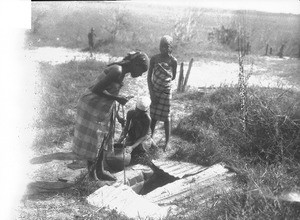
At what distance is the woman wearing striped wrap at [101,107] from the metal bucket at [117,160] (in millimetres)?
470

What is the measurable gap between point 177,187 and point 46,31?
1532cm

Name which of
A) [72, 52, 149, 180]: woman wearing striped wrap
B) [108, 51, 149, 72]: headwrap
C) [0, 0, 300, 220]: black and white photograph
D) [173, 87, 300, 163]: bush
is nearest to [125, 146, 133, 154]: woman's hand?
[0, 0, 300, 220]: black and white photograph

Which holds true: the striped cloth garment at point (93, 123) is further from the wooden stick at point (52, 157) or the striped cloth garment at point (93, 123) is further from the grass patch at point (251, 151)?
the grass patch at point (251, 151)

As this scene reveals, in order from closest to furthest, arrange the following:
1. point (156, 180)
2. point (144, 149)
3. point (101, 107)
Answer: point (101, 107) < point (156, 180) < point (144, 149)

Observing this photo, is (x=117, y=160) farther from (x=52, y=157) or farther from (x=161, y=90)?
(x=161, y=90)

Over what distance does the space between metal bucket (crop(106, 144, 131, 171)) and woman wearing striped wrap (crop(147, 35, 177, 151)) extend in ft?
3.16

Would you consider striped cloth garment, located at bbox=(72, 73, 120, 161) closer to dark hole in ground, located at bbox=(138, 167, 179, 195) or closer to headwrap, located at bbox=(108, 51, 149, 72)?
headwrap, located at bbox=(108, 51, 149, 72)

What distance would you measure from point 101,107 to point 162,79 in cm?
153

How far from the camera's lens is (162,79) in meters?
5.30

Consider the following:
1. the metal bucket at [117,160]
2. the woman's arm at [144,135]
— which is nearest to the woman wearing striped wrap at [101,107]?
the metal bucket at [117,160]

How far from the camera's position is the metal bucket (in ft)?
15.4

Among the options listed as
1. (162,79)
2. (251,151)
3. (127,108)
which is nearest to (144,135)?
(162,79)

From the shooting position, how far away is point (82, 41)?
53.7 feet

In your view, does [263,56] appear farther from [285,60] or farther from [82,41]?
[82,41]
